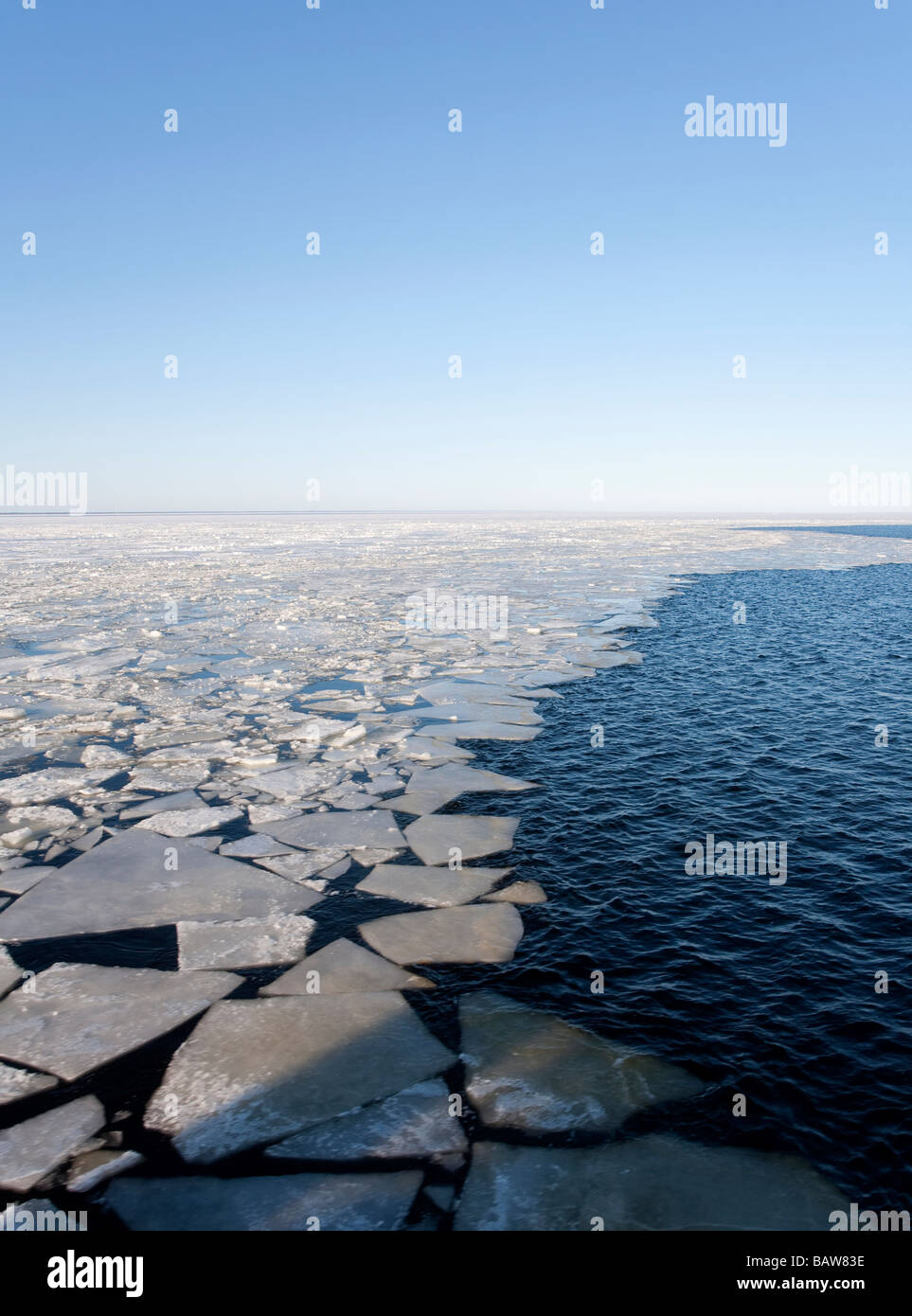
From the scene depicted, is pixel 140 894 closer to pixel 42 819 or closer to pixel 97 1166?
pixel 42 819

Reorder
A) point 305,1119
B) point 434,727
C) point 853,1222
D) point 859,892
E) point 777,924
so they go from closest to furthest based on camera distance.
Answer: point 853,1222 → point 305,1119 → point 777,924 → point 859,892 → point 434,727

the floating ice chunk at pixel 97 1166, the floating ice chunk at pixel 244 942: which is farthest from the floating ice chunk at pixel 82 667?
the floating ice chunk at pixel 97 1166

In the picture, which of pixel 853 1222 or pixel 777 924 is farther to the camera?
pixel 777 924

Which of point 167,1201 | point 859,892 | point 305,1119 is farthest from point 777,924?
point 167,1201

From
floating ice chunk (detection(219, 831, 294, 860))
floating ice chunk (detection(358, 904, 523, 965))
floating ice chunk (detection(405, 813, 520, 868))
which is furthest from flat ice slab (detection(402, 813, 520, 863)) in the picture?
floating ice chunk (detection(219, 831, 294, 860))

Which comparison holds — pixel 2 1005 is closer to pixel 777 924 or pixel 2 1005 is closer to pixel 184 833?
pixel 184 833

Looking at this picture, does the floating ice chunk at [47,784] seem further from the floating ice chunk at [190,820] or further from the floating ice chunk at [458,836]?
the floating ice chunk at [458,836]
